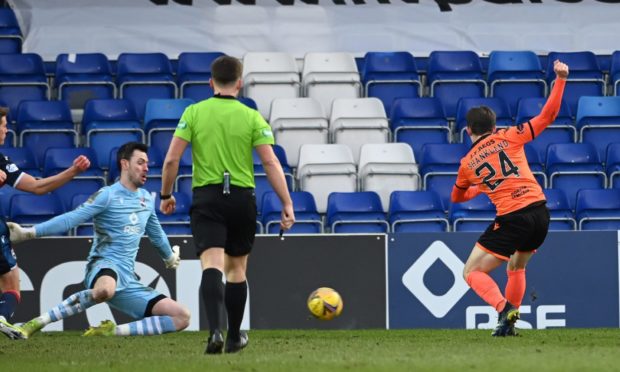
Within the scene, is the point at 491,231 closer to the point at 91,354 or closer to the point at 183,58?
the point at 91,354

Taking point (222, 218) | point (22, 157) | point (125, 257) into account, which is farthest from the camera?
point (22, 157)

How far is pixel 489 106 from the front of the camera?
1655cm

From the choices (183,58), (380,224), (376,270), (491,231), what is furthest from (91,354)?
(183,58)

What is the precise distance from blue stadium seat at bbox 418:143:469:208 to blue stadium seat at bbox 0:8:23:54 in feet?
19.3

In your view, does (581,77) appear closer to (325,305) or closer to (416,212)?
(416,212)

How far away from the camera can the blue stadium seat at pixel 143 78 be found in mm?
16875

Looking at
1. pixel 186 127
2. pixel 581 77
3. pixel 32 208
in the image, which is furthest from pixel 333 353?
pixel 581 77

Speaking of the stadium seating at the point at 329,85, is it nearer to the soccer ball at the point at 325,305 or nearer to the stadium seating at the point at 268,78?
A: the stadium seating at the point at 268,78

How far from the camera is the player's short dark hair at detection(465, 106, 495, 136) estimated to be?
10477mm

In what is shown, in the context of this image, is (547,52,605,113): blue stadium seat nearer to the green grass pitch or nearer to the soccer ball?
the green grass pitch

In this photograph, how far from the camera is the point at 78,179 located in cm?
1484

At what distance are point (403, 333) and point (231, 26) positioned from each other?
746cm

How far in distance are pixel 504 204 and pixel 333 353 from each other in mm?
2475

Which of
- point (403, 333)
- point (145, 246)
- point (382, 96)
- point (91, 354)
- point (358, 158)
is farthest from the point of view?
point (382, 96)
